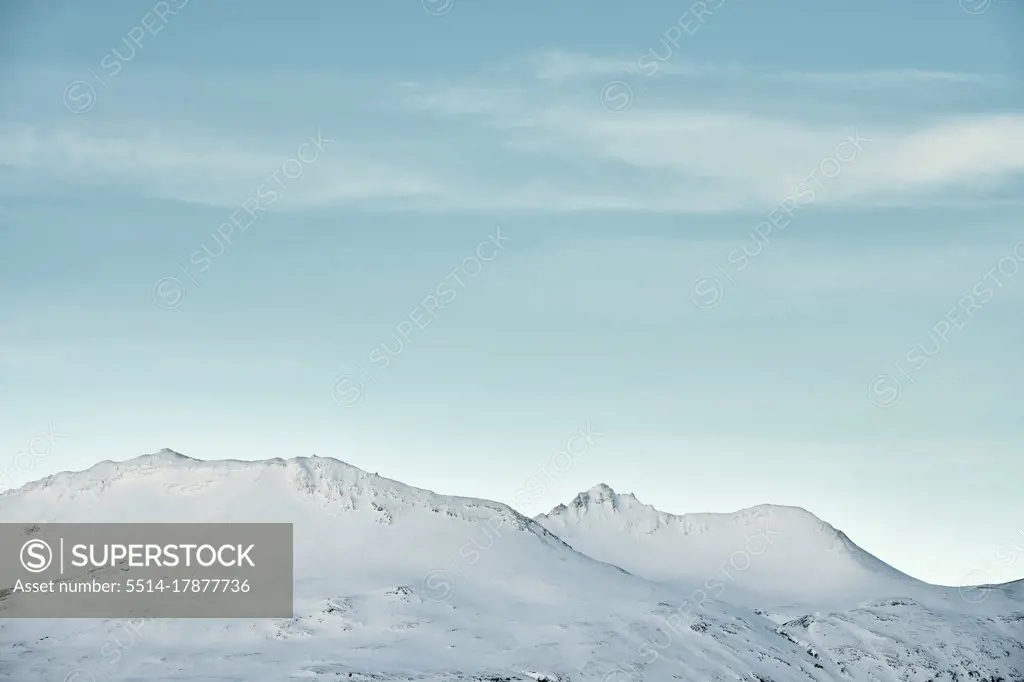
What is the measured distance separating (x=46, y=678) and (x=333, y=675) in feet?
146

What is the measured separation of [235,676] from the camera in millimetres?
197750

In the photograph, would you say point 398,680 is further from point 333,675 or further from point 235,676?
point 235,676

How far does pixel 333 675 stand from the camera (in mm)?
197625

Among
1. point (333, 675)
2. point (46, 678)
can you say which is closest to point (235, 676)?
point (333, 675)

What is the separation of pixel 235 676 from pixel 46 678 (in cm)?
2911

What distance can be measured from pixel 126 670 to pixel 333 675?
33.4 meters

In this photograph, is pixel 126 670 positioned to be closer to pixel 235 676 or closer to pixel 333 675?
pixel 235 676

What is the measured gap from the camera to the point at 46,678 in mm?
195000

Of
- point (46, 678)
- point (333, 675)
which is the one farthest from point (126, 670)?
point (333, 675)

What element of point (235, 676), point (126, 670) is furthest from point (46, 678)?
point (235, 676)

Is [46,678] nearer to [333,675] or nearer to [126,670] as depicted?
[126,670]

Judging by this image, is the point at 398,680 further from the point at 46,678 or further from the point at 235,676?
the point at 46,678

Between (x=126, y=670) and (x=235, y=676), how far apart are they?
704 inches

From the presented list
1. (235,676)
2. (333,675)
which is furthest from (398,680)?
(235,676)
